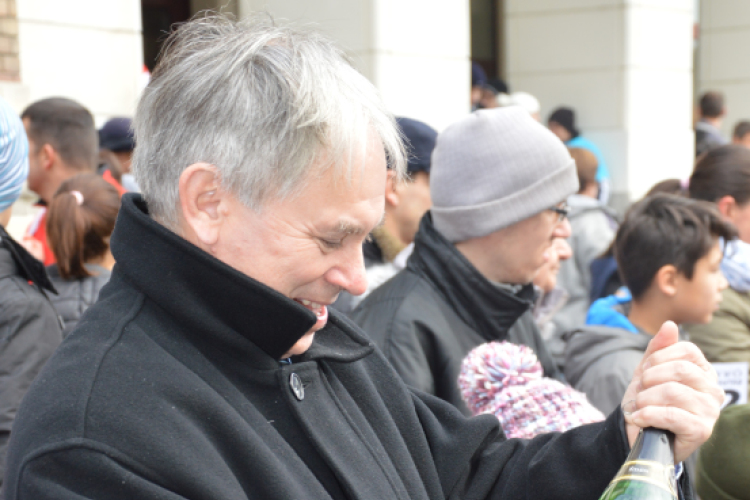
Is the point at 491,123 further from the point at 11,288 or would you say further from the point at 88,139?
the point at 88,139

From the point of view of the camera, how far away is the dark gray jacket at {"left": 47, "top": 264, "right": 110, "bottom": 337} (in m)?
3.44

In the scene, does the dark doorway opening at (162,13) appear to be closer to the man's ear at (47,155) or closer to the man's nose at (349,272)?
the man's ear at (47,155)

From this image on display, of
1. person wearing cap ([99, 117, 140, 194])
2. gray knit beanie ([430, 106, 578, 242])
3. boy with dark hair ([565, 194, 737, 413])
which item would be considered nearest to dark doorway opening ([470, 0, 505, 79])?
person wearing cap ([99, 117, 140, 194])

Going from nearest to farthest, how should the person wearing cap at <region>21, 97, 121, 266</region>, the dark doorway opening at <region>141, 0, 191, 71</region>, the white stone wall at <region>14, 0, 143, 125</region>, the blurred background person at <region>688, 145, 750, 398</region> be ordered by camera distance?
1. the blurred background person at <region>688, 145, 750, 398</region>
2. the person wearing cap at <region>21, 97, 121, 266</region>
3. the white stone wall at <region>14, 0, 143, 125</region>
4. the dark doorway opening at <region>141, 0, 191, 71</region>

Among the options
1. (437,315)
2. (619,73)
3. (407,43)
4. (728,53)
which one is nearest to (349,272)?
(437,315)

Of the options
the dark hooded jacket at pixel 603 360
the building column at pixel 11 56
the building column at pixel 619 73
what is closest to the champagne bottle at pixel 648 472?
the dark hooded jacket at pixel 603 360

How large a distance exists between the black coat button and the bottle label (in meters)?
0.53

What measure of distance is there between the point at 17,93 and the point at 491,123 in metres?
3.47

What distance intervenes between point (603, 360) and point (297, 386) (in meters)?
1.65

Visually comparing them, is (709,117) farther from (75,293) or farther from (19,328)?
(19,328)


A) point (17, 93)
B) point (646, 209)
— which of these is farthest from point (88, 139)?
point (646, 209)

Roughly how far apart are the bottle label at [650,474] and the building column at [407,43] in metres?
5.36

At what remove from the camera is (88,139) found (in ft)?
14.9

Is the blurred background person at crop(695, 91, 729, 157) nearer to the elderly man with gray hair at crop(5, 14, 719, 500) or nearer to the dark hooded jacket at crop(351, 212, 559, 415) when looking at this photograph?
the dark hooded jacket at crop(351, 212, 559, 415)
